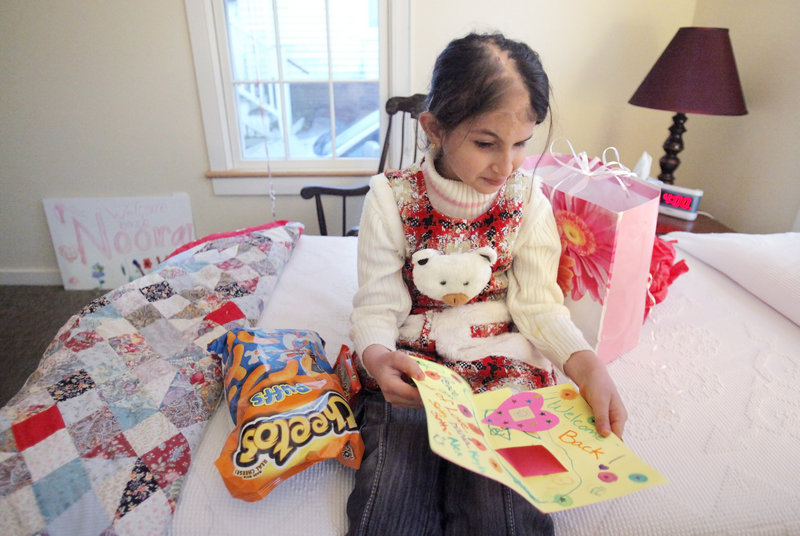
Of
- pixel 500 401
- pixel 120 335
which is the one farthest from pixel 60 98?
pixel 500 401

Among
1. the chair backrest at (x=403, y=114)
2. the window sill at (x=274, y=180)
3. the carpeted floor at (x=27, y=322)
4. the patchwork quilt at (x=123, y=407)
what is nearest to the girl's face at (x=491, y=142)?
the patchwork quilt at (x=123, y=407)

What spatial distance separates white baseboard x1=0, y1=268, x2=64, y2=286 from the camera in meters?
2.35

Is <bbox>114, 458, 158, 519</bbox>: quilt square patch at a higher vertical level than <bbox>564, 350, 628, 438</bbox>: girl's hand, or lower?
lower

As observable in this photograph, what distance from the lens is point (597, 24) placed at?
6.34 ft

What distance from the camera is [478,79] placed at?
2.43 feet

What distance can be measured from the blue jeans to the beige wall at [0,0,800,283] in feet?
5.12

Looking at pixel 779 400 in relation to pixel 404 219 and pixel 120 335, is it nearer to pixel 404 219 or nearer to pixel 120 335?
pixel 404 219

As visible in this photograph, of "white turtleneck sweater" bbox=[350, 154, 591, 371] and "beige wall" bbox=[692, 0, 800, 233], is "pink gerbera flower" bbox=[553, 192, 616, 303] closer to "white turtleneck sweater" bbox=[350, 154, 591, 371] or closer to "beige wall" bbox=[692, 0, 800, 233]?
"white turtleneck sweater" bbox=[350, 154, 591, 371]

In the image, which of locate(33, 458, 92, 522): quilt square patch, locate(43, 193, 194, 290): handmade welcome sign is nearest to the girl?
locate(33, 458, 92, 522): quilt square patch

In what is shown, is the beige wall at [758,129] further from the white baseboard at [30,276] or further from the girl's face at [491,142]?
the white baseboard at [30,276]

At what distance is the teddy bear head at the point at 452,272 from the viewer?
0.83 meters

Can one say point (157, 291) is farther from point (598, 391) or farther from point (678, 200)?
point (678, 200)

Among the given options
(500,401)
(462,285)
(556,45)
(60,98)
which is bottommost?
(500,401)

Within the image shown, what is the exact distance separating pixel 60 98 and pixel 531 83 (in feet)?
7.10
